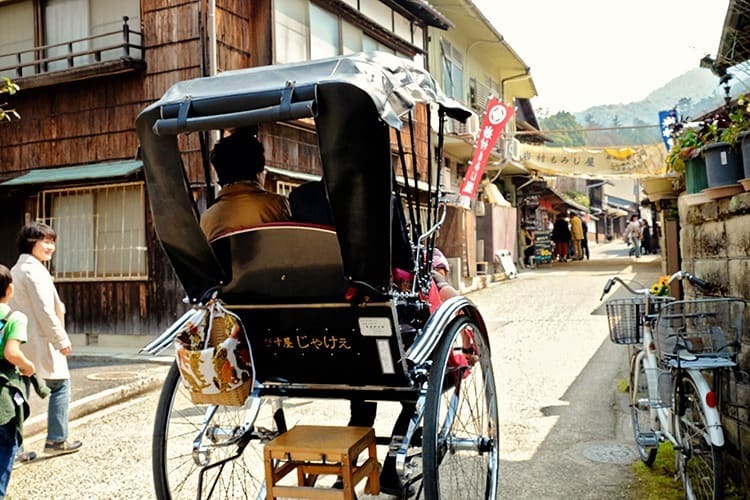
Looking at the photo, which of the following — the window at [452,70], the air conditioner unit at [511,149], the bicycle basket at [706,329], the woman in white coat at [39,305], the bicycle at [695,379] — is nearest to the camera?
the bicycle at [695,379]

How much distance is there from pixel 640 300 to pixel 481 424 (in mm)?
1560

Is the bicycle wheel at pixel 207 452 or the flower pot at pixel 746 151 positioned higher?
the flower pot at pixel 746 151

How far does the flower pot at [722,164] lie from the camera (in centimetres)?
405

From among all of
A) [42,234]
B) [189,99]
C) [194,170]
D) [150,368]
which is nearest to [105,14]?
[194,170]

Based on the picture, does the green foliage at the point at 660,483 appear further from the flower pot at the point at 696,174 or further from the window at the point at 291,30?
the window at the point at 291,30

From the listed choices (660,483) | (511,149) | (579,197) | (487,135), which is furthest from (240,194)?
(579,197)

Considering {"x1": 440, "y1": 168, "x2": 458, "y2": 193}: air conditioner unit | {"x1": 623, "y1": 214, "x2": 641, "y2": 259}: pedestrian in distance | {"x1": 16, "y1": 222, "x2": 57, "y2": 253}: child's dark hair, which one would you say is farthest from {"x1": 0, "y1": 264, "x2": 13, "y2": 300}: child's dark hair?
{"x1": 623, "y1": 214, "x2": 641, "y2": 259}: pedestrian in distance

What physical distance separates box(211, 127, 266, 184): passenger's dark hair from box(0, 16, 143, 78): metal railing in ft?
26.3

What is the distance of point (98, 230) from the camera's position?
440 inches

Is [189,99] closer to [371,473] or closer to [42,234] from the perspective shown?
[371,473]

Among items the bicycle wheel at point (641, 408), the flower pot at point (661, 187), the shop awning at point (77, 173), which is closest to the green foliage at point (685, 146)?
the bicycle wheel at point (641, 408)

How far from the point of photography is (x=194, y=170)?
10.1 metres

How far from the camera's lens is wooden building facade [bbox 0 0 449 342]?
1048cm

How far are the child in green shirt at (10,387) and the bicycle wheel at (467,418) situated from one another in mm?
2697
